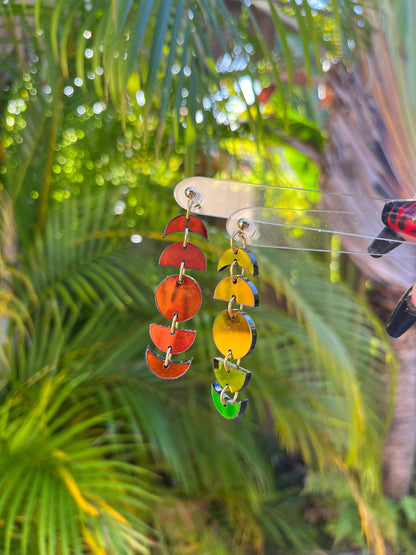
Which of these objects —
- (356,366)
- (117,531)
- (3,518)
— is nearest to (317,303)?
(356,366)

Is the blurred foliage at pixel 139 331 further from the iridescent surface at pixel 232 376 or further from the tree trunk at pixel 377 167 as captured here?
the iridescent surface at pixel 232 376

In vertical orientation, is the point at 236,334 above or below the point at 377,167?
below

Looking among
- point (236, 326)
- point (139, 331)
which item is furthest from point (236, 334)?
point (139, 331)

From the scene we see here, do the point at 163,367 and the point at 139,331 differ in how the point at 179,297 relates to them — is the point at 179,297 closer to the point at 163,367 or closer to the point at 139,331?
the point at 163,367

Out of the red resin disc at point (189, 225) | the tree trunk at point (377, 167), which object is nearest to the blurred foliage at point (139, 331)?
the tree trunk at point (377, 167)

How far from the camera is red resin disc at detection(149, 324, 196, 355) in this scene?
37cm

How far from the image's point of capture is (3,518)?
0.79 m

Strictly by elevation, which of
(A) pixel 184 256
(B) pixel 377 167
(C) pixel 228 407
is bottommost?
(C) pixel 228 407

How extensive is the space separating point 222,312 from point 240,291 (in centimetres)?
2

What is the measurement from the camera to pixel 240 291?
35cm

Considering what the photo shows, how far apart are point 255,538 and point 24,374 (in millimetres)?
594

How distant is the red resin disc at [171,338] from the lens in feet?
1.22

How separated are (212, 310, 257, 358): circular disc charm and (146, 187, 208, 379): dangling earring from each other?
23mm

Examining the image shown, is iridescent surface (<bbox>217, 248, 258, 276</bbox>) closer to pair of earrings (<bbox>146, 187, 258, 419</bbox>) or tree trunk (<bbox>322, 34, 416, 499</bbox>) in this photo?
pair of earrings (<bbox>146, 187, 258, 419</bbox>)
